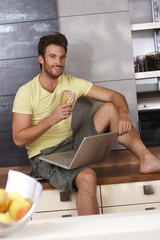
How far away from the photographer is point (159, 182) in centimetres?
260

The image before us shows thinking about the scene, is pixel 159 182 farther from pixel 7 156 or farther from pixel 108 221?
pixel 7 156

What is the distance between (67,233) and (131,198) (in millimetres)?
1396

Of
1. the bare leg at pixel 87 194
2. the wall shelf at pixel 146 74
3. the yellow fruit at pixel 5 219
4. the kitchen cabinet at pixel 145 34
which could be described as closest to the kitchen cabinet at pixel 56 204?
the bare leg at pixel 87 194

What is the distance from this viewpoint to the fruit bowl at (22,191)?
1161 millimetres

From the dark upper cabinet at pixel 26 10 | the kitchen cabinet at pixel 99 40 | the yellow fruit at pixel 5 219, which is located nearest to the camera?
the yellow fruit at pixel 5 219

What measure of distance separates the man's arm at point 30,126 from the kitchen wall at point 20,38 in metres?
1.13

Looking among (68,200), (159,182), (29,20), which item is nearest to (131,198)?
(159,182)

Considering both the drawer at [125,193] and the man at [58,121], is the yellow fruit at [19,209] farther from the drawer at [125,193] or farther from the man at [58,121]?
the drawer at [125,193]

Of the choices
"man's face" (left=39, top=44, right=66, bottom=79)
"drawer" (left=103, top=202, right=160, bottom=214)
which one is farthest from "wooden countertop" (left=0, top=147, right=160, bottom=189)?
"man's face" (left=39, top=44, right=66, bottom=79)

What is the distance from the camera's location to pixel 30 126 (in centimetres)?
277

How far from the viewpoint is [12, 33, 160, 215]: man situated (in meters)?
2.56

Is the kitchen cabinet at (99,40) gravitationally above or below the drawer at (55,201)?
above

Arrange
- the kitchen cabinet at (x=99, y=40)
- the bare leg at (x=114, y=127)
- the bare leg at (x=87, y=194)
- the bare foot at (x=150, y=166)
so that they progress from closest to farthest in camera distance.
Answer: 1. the bare leg at (x=87, y=194)
2. the bare foot at (x=150, y=166)
3. the bare leg at (x=114, y=127)
4. the kitchen cabinet at (x=99, y=40)

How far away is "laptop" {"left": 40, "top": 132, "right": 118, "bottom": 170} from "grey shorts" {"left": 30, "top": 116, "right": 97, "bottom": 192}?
58 millimetres
